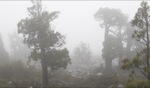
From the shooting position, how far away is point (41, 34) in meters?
31.9

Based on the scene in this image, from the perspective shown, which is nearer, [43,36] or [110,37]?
[43,36]

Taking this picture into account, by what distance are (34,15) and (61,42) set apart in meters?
4.24

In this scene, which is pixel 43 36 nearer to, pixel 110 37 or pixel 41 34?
pixel 41 34

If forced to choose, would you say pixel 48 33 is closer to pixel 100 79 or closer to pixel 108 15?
pixel 100 79

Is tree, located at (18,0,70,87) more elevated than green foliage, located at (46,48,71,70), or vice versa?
tree, located at (18,0,70,87)

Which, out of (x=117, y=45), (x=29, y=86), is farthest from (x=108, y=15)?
(x=29, y=86)

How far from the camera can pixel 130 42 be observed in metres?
57.1

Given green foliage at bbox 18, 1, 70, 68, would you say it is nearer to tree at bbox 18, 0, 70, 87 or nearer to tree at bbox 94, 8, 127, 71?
tree at bbox 18, 0, 70, 87

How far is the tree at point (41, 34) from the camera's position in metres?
31.5

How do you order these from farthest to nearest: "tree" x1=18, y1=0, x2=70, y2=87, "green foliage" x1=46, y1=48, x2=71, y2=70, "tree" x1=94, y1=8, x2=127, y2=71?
"tree" x1=94, y1=8, x2=127, y2=71
"green foliage" x1=46, y1=48, x2=71, y2=70
"tree" x1=18, y1=0, x2=70, y2=87

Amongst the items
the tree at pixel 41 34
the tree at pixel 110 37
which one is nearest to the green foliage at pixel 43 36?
the tree at pixel 41 34

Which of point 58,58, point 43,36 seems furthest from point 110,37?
point 43,36

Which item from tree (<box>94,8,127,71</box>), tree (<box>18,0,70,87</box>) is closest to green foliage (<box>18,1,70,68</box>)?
tree (<box>18,0,70,87</box>)

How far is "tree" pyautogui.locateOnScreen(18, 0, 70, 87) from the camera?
3147cm
